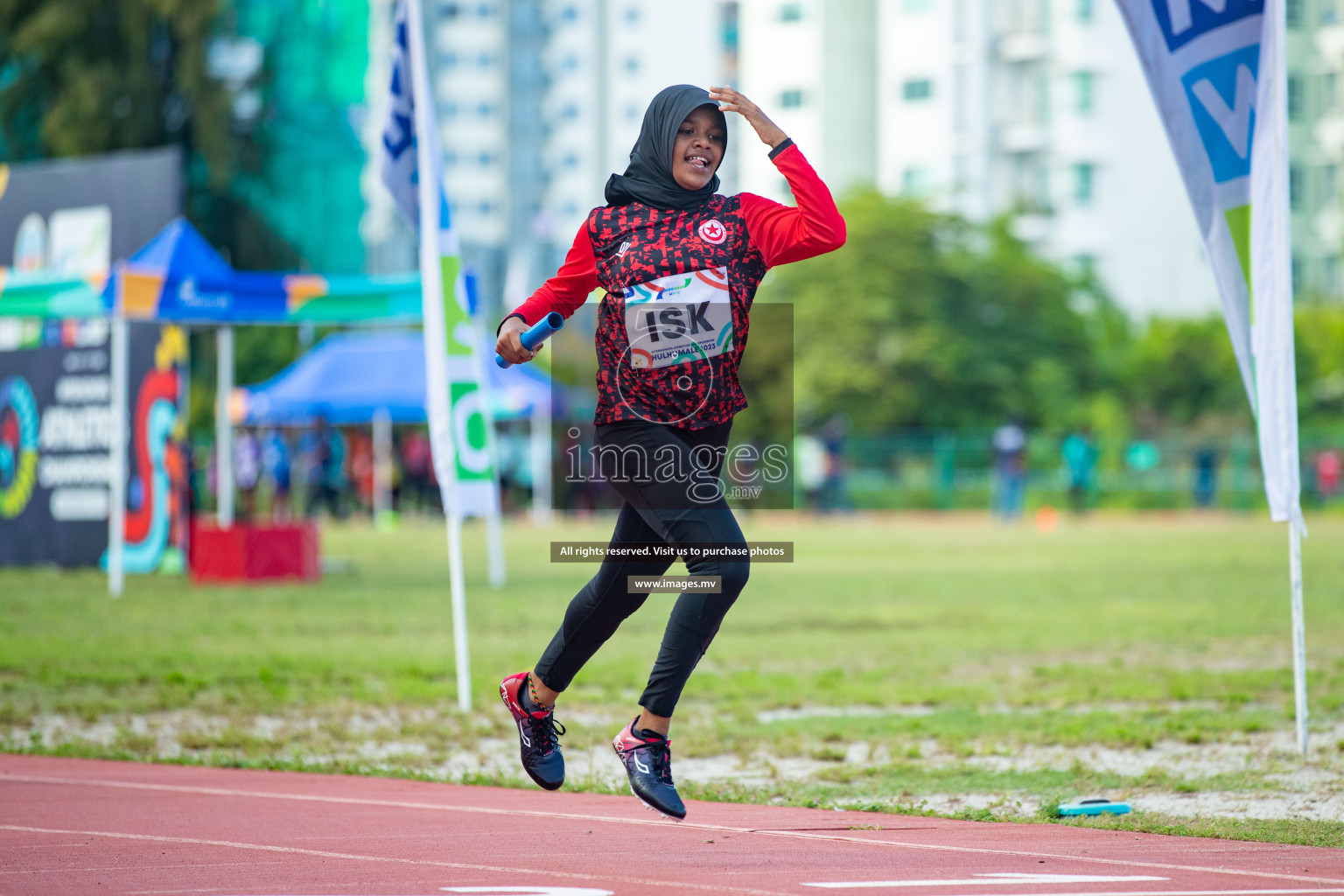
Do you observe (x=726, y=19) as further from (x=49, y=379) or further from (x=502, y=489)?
(x=49, y=379)

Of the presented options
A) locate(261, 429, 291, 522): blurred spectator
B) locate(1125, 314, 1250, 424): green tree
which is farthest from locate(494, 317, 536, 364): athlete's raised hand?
locate(1125, 314, 1250, 424): green tree

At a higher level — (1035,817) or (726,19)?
(726,19)

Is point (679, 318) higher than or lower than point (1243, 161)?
lower

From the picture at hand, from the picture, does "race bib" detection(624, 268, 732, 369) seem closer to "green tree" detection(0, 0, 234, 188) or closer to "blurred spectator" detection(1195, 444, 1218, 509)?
"green tree" detection(0, 0, 234, 188)

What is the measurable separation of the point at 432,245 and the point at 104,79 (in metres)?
22.6

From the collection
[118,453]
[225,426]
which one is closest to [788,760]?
[118,453]

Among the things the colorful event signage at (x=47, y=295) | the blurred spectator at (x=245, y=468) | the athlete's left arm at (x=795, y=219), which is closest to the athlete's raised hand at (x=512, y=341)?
the athlete's left arm at (x=795, y=219)

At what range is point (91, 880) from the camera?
4707 mm

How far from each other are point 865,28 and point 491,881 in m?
74.7

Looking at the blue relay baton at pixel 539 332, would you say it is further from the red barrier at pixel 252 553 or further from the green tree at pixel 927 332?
the green tree at pixel 927 332

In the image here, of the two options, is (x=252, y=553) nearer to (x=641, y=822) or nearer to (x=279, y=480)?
(x=641, y=822)

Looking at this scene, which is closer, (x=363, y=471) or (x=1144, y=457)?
(x=363, y=471)

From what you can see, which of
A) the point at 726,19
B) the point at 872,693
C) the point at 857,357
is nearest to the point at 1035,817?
the point at 872,693

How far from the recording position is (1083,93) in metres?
66.2
